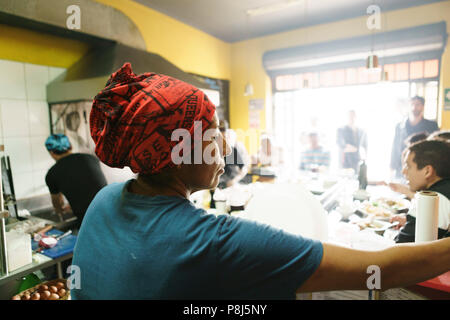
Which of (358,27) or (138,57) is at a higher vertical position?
(358,27)

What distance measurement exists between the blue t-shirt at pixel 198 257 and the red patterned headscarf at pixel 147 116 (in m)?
0.11

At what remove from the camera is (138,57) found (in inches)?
132

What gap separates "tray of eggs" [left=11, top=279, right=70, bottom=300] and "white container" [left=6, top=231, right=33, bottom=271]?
18 centimetres

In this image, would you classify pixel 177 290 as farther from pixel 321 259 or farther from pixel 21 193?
pixel 21 193

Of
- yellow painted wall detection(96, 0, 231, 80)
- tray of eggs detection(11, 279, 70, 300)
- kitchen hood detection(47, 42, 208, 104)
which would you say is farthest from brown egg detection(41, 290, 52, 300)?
yellow painted wall detection(96, 0, 231, 80)

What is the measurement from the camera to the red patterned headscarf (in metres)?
0.64

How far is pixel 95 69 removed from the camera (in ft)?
10.4

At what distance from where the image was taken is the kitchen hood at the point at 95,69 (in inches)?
116

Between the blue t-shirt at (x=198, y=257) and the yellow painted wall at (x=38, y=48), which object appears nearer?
the blue t-shirt at (x=198, y=257)

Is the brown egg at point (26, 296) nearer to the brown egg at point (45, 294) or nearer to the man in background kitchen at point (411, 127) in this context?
the brown egg at point (45, 294)

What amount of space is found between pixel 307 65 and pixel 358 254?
5369 millimetres

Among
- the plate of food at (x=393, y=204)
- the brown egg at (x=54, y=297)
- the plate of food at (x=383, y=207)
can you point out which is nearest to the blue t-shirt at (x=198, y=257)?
the brown egg at (x=54, y=297)

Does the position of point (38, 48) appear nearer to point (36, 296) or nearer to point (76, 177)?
point (76, 177)
